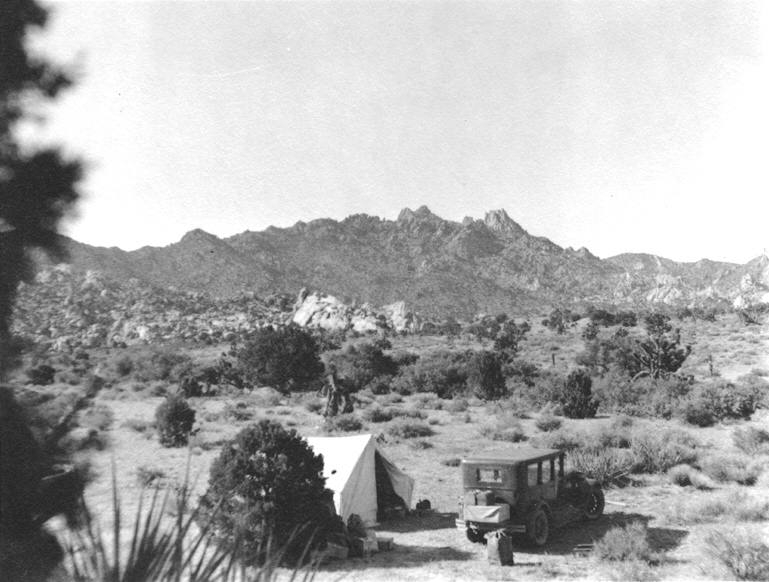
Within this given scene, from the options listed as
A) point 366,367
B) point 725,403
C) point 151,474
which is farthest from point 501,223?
point 151,474

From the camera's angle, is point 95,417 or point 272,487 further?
point 272,487

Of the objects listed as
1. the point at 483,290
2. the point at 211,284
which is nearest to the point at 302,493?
the point at 211,284

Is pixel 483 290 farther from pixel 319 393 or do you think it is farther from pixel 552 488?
pixel 552 488

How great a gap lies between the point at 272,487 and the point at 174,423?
1266cm

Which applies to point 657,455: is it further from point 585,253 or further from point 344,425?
point 585,253

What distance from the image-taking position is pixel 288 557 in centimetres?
1128

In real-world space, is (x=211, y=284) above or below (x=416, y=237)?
below

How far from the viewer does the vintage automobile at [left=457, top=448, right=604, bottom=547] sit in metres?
11.1

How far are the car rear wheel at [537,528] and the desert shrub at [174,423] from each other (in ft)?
46.6

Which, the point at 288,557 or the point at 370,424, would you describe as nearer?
the point at 288,557

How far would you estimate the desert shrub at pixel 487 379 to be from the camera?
1350 inches

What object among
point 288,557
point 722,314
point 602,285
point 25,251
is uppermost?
point 602,285

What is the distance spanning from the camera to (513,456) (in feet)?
38.7

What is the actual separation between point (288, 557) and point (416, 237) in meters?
131
